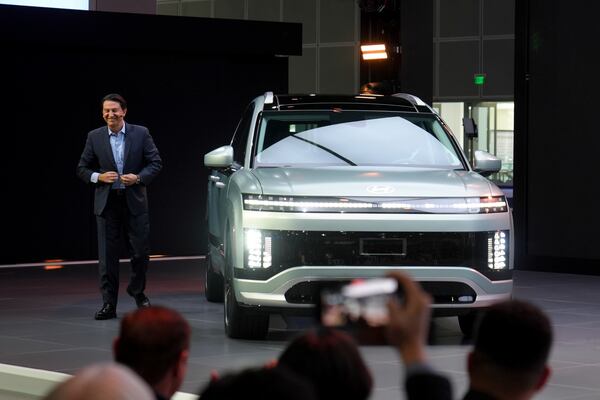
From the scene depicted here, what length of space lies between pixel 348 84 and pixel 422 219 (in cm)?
3604

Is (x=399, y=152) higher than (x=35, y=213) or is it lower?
higher

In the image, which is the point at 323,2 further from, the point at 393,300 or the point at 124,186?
the point at 393,300

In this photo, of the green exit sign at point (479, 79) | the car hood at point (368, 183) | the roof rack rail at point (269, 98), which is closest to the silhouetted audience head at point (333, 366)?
the car hood at point (368, 183)

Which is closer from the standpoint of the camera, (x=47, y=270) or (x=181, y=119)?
(x=47, y=270)

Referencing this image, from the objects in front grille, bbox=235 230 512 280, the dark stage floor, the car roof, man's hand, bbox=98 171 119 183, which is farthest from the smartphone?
man's hand, bbox=98 171 119 183

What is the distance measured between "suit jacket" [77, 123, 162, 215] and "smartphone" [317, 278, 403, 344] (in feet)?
30.4

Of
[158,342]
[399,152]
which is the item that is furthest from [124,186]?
[158,342]

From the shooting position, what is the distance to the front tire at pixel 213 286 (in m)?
13.5

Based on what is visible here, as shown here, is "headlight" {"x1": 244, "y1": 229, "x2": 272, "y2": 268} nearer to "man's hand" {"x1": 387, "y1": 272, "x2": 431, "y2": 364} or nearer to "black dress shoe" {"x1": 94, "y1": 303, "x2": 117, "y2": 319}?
"black dress shoe" {"x1": 94, "y1": 303, "x2": 117, "y2": 319}

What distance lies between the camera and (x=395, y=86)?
96.6 ft

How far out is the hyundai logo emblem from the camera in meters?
9.95

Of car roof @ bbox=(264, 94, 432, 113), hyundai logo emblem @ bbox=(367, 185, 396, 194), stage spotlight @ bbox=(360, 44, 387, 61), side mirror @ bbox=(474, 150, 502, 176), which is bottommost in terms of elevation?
hyundai logo emblem @ bbox=(367, 185, 396, 194)

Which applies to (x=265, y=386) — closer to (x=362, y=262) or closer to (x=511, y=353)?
(x=511, y=353)

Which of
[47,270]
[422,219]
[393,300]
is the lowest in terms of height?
[47,270]
